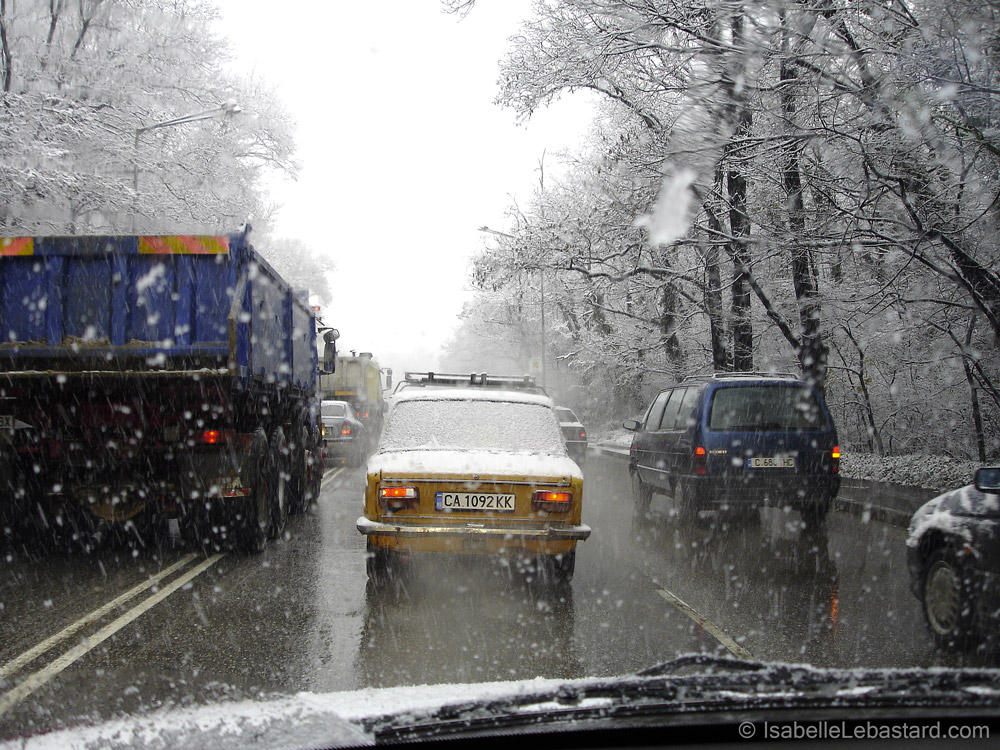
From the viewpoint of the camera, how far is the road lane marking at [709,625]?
15.5 ft

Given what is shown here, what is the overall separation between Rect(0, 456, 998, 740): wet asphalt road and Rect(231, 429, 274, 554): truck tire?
0.70ft

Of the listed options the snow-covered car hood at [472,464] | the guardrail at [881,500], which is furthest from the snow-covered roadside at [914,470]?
the snow-covered car hood at [472,464]

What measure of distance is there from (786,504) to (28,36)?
61.5 feet

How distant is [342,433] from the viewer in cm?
1916

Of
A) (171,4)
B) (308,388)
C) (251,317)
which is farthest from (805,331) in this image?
(171,4)

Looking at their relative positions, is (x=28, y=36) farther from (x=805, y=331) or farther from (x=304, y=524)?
(x=805, y=331)

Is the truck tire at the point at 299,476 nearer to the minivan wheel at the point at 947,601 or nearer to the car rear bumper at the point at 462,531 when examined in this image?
the car rear bumper at the point at 462,531

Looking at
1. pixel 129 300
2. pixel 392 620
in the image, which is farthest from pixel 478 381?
pixel 392 620

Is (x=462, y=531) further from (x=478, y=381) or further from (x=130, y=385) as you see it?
(x=478, y=381)

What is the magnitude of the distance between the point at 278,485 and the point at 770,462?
5365 mm

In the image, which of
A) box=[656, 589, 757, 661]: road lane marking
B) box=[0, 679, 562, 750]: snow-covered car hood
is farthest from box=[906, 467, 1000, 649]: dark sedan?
box=[0, 679, 562, 750]: snow-covered car hood

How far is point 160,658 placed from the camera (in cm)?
448

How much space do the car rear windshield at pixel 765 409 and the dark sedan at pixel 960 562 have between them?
400 cm

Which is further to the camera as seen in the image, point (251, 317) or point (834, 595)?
point (251, 317)
